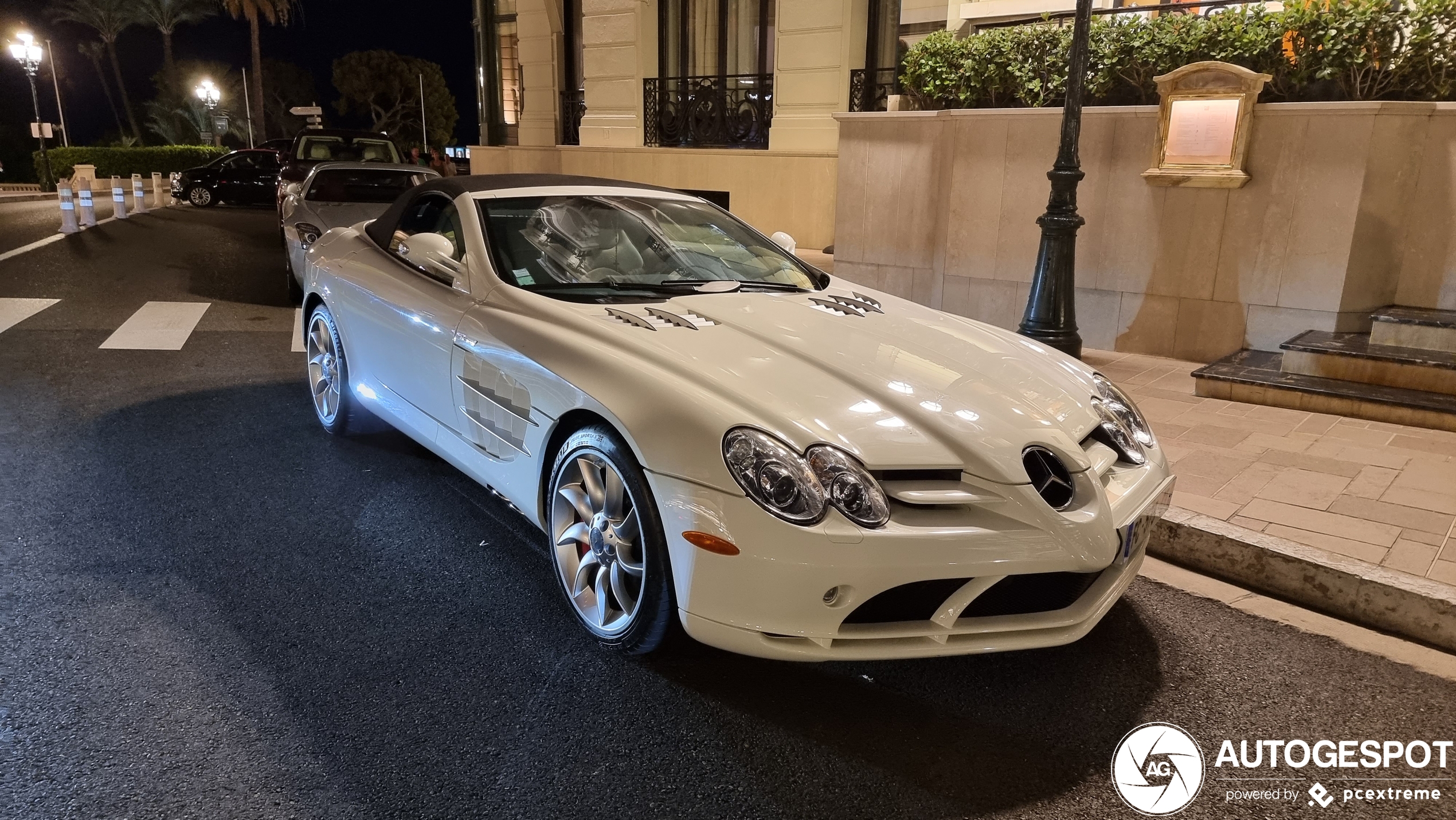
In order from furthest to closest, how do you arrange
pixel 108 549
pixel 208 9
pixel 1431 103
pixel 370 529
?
pixel 208 9 < pixel 1431 103 < pixel 370 529 < pixel 108 549

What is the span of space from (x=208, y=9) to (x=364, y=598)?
60.5 meters

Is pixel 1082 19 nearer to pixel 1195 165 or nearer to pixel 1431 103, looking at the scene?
pixel 1195 165

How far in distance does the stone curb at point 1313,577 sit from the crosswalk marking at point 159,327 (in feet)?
24.3

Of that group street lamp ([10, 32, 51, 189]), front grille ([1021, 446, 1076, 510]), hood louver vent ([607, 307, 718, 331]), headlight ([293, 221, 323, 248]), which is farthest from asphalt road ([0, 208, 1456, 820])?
street lamp ([10, 32, 51, 189])

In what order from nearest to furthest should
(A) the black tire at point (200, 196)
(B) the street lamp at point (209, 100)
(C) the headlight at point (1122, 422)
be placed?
(C) the headlight at point (1122, 422) < (A) the black tire at point (200, 196) < (B) the street lamp at point (209, 100)

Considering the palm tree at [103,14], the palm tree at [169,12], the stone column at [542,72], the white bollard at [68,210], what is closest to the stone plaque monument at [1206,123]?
the stone column at [542,72]

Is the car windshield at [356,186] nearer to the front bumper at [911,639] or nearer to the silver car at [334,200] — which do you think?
the silver car at [334,200]

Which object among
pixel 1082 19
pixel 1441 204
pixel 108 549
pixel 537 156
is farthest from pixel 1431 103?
pixel 537 156

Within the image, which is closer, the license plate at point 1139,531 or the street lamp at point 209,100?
the license plate at point 1139,531

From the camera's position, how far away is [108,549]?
386cm

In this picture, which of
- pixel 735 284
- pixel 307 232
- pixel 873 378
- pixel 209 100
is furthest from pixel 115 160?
pixel 873 378

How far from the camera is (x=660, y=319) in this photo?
11.5 ft

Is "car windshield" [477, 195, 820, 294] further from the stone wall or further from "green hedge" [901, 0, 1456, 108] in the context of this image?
"green hedge" [901, 0, 1456, 108]

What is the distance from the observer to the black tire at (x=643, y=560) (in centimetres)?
288
